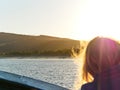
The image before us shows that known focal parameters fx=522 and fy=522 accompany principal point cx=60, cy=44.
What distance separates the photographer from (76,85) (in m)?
4.76

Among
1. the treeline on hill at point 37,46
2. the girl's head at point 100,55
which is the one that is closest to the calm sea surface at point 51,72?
the treeline on hill at point 37,46

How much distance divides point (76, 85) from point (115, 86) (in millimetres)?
510

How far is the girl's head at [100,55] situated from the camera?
4.40 m

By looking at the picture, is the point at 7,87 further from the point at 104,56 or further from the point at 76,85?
the point at 104,56

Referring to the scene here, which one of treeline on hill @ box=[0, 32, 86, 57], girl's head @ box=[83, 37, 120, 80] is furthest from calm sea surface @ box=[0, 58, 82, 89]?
girl's head @ box=[83, 37, 120, 80]

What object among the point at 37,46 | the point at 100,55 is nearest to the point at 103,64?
the point at 100,55

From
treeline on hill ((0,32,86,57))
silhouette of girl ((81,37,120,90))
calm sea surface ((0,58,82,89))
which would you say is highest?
silhouette of girl ((81,37,120,90))

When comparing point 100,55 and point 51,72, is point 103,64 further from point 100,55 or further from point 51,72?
point 51,72

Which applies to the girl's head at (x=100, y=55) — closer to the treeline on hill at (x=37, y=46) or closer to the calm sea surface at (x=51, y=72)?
the treeline on hill at (x=37, y=46)

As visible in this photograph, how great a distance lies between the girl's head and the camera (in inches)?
173

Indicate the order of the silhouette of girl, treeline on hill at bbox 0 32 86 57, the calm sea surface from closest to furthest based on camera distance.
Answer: the silhouette of girl < the calm sea surface < treeline on hill at bbox 0 32 86 57

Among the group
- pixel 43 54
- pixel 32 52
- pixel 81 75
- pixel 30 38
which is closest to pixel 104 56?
pixel 81 75

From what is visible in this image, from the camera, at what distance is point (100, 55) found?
4.43 metres

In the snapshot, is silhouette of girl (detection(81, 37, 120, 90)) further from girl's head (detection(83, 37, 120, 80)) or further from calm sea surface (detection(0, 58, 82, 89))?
calm sea surface (detection(0, 58, 82, 89))
